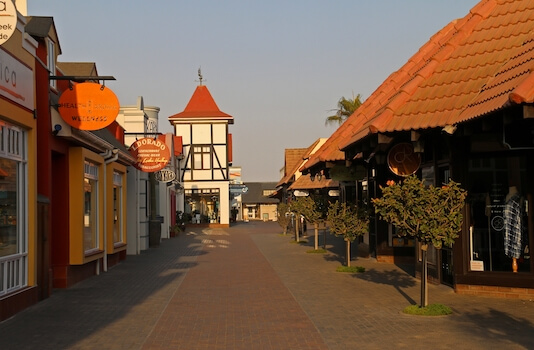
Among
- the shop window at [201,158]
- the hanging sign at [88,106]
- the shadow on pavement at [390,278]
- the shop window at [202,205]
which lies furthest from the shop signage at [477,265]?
the shop window at [202,205]

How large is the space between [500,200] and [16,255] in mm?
8517

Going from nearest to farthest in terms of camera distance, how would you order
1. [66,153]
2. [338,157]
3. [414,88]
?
1. [414,88]
2. [66,153]
3. [338,157]

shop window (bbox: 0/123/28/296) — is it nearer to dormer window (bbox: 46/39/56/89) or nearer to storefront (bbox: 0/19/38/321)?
storefront (bbox: 0/19/38/321)

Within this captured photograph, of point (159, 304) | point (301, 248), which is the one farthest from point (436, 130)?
point (301, 248)

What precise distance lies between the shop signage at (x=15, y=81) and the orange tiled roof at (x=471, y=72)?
6.13 meters

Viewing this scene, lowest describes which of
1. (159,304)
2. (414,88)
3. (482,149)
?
(159,304)

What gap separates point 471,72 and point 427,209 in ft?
12.2

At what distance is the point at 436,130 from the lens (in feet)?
45.2

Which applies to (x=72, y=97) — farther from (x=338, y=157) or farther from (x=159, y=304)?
(x=338, y=157)

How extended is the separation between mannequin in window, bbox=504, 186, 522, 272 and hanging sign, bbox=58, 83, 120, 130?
7.84m

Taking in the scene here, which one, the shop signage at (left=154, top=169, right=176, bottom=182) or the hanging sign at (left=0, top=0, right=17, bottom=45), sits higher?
the hanging sign at (left=0, top=0, right=17, bottom=45)

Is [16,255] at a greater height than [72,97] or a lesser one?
lesser

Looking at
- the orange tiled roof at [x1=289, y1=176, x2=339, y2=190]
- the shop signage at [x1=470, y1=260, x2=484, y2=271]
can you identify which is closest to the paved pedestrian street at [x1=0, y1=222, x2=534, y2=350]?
the shop signage at [x1=470, y1=260, x2=484, y2=271]

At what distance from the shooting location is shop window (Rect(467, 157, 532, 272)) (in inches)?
524
